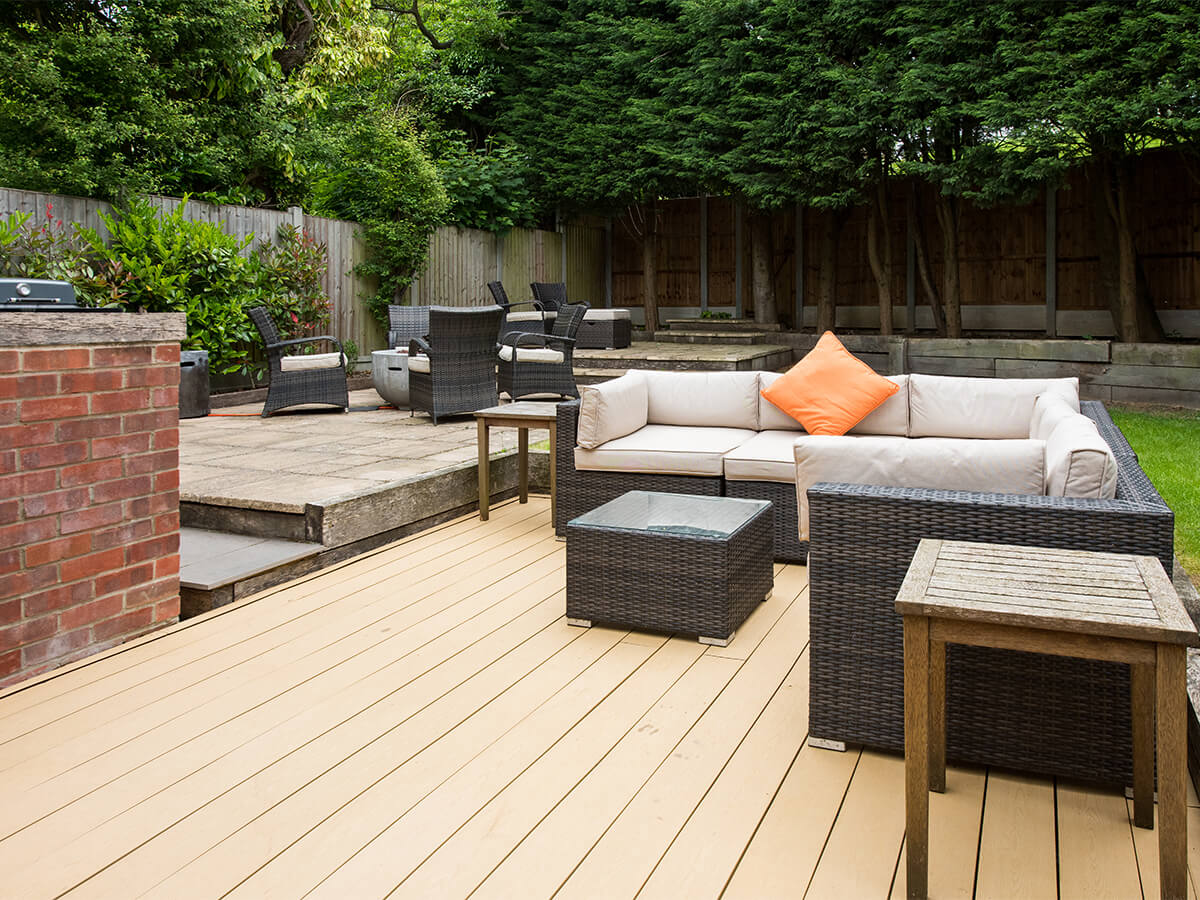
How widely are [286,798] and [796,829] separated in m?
1.13

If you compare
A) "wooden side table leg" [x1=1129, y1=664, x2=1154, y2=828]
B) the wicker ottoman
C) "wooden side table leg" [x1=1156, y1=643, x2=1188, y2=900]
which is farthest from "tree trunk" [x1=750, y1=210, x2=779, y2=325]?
"wooden side table leg" [x1=1156, y1=643, x2=1188, y2=900]

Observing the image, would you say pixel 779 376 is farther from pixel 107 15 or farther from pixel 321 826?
pixel 107 15

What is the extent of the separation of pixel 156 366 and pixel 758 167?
9.98m

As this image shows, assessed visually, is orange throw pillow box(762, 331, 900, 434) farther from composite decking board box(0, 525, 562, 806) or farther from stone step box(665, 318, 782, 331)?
stone step box(665, 318, 782, 331)

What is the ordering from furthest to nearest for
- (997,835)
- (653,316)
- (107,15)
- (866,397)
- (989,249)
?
(653,316) → (989,249) → (107,15) → (866,397) → (997,835)

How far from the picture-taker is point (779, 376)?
15.2 feet

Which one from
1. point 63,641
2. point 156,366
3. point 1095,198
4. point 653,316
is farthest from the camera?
point 653,316

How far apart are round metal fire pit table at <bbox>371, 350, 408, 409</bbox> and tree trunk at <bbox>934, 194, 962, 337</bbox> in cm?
702

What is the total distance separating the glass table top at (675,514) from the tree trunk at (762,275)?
10.1m

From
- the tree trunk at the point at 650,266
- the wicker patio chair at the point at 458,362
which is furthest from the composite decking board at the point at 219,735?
the tree trunk at the point at 650,266

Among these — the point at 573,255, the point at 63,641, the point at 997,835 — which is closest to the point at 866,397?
the point at 997,835

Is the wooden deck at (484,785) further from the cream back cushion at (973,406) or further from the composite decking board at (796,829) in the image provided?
the cream back cushion at (973,406)

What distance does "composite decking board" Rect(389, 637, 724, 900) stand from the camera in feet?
5.91

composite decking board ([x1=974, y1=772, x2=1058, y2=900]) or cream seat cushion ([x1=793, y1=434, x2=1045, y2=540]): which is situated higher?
cream seat cushion ([x1=793, y1=434, x2=1045, y2=540])
